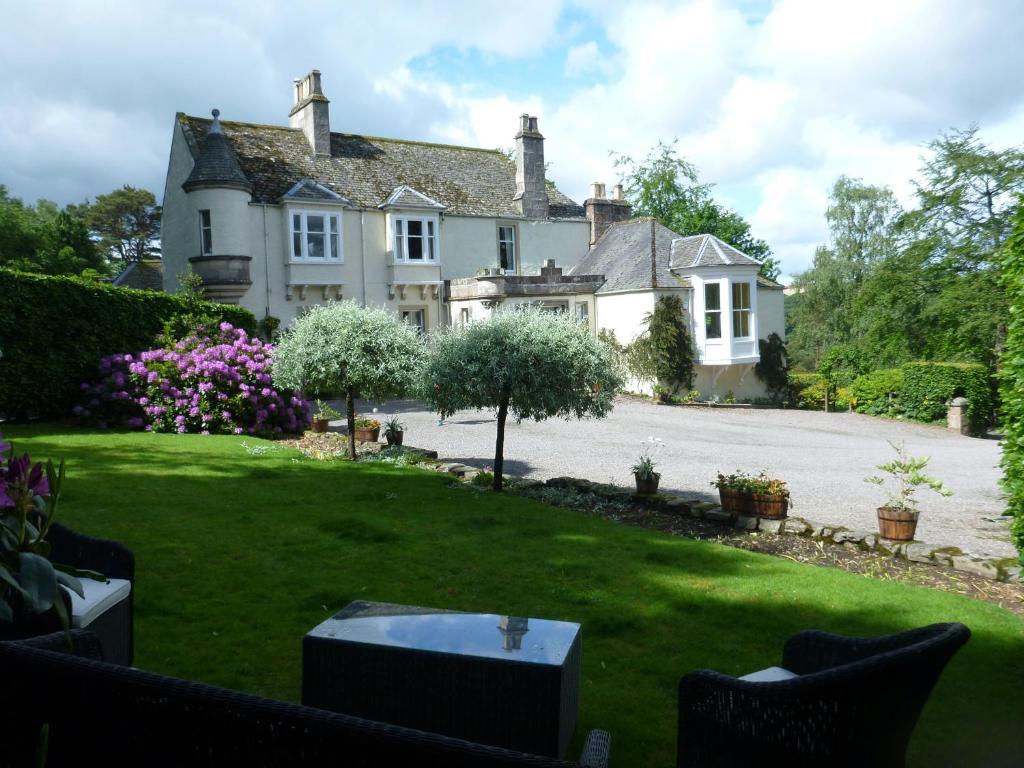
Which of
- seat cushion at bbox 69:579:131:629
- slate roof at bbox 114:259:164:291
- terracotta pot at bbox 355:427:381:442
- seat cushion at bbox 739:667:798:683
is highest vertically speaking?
slate roof at bbox 114:259:164:291

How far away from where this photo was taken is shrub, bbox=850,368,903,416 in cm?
2716

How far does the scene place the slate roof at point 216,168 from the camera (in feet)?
81.6

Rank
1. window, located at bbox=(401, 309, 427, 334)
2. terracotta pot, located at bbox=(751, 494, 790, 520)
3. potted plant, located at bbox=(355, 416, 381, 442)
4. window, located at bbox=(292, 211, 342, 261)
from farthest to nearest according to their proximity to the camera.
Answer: window, located at bbox=(401, 309, 427, 334), window, located at bbox=(292, 211, 342, 261), potted plant, located at bbox=(355, 416, 381, 442), terracotta pot, located at bbox=(751, 494, 790, 520)

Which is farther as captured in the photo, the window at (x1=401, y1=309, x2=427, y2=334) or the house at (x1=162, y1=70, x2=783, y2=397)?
the window at (x1=401, y1=309, x2=427, y2=334)

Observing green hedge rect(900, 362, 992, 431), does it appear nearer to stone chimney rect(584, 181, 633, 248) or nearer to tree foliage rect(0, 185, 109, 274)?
Answer: stone chimney rect(584, 181, 633, 248)

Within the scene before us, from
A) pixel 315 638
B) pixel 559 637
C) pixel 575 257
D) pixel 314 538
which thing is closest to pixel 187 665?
pixel 315 638

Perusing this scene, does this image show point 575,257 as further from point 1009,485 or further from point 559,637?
point 559,637

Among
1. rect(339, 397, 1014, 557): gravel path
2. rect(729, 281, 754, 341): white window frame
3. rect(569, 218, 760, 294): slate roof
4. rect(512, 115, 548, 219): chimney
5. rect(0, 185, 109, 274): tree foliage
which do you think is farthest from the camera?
rect(0, 185, 109, 274): tree foliage

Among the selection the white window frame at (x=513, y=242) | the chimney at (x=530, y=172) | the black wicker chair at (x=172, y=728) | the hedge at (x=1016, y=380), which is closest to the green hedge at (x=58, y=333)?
the black wicker chair at (x=172, y=728)

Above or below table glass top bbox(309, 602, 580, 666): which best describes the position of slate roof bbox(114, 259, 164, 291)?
above

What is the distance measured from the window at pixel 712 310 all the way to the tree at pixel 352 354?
708 inches

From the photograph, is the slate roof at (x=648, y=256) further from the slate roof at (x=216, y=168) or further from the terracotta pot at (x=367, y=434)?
the terracotta pot at (x=367, y=434)

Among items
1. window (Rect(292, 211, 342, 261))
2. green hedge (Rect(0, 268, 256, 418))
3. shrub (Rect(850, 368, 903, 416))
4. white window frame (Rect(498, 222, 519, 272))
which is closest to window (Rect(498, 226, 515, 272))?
white window frame (Rect(498, 222, 519, 272))

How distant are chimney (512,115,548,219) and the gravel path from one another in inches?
421
